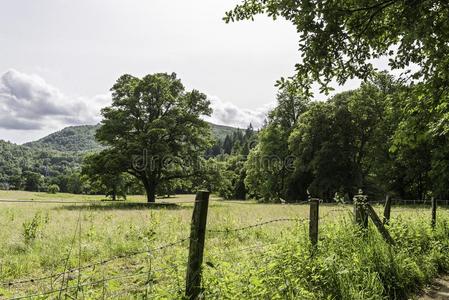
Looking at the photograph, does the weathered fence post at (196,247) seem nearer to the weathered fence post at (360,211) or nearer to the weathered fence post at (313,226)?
the weathered fence post at (313,226)

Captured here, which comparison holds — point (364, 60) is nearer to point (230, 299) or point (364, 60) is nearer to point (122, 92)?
point (230, 299)

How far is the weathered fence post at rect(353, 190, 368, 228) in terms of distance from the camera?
8.74 metres

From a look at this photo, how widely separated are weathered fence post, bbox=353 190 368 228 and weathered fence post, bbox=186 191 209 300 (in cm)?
519

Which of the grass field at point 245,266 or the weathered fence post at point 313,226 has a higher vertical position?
the weathered fence post at point 313,226

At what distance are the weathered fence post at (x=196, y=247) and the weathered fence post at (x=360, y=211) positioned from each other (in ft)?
17.0

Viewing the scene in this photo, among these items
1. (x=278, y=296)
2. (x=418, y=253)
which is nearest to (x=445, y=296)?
(x=418, y=253)

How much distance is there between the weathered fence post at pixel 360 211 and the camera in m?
8.74

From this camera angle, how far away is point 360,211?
886 cm

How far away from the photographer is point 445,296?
7250mm

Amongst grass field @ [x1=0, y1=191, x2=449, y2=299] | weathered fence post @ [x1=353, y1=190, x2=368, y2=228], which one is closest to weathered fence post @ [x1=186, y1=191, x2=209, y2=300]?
grass field @ [x1=0, y1=191, x2=449, y2=299]

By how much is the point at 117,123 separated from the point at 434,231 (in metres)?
31.1

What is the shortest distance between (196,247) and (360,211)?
5.45 m

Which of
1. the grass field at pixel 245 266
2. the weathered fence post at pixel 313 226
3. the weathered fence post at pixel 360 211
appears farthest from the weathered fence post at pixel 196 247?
the weathered fence post at pixel 360 211

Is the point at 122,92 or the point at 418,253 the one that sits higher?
the point at 122,92
